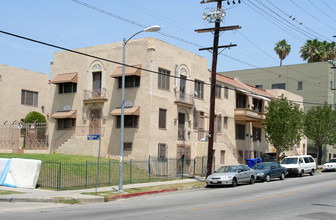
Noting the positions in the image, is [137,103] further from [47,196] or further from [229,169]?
[47,196]

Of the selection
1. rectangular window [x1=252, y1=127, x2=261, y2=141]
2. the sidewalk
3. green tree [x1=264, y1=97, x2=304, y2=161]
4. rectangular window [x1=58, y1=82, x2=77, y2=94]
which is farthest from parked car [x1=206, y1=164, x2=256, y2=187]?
rectangular window [x1=252, y1=127, x2=261, y2=141]

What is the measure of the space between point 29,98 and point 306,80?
130 feet

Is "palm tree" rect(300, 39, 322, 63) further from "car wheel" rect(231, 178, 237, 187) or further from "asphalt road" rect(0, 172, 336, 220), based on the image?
"asphalt road" rect(0, 172, 336, 220)

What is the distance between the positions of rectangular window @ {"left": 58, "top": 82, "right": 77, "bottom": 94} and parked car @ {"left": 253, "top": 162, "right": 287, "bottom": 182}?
633 inches

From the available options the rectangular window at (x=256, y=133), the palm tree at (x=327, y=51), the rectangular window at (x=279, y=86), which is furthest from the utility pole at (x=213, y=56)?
the palm tree at (x=327, y=51)

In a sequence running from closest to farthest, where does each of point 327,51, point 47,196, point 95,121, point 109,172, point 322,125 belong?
point 47,196
point 109,172
point 95,121
point 322,125
point 327,51

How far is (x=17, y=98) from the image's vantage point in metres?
42.4

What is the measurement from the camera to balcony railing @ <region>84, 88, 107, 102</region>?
33.7m

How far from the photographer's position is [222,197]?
2023cm

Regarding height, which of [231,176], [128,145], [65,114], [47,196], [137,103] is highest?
[137,103]

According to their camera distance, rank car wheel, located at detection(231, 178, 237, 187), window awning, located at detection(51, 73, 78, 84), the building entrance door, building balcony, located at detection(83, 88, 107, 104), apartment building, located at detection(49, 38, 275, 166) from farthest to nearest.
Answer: window awning, located at detection(51, 73, 78, 84) < the building entrance door < building balcony, located at detection(83, 88, 107, 104) < apartment building, located at detection(49, 38, 275, 166) < car wheel, located at detection(231, 178, 237, 187)

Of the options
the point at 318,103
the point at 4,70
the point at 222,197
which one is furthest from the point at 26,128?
the point at 318,103

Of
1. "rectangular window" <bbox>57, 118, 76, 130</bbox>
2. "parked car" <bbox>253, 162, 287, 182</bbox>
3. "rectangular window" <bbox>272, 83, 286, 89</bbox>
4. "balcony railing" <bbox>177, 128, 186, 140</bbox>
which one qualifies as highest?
"rectangular window" <bbox>272, 83, 286, 89</bbox>

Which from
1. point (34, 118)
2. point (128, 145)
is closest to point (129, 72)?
point (128, 145)
